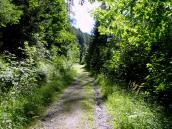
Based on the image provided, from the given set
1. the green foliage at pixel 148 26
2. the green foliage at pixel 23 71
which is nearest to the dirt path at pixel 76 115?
the green foliage at pixel 23 71

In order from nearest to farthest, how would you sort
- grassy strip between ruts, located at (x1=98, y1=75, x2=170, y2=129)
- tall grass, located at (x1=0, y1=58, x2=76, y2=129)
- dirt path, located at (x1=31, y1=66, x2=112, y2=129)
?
grassy strip between ruts, located at (x1=98, y1=75, x2=170, y2=129) → tall grass, located at (x1=0, y1=58, x2=76, y2=129) → dirt path, located at (x1=31, y1=66, x2=112, y2=129)

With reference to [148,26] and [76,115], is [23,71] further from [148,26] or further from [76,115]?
[148,26]

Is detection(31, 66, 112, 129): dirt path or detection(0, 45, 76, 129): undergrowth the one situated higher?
detection(0, 45, 76, 129): undergrowth

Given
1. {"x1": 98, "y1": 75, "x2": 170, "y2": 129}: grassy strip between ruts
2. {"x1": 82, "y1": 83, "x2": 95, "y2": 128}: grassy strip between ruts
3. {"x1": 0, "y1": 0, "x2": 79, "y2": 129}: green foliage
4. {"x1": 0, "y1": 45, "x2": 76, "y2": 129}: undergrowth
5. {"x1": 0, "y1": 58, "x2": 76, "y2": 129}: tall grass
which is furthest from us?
{"x1": 82, "y1": 83, "x2": 95, "y2": 128}: grassy strip between ruts

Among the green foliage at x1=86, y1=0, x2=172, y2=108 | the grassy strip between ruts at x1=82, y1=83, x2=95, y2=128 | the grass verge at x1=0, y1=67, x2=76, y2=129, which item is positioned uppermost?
the green foliage at x1=86, y1=0, x2=172, y2=108

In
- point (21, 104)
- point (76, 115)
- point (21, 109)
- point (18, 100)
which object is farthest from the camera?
point (76, 115)

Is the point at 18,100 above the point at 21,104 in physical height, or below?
above

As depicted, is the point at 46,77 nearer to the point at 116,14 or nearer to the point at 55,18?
the point at 116,14

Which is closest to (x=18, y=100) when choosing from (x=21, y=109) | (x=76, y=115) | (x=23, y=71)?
(x=21, y=109)

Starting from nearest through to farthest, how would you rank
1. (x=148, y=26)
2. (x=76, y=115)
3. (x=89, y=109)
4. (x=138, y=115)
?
(x=148, y=26) < (x=138, y=115) < (x=76, y=115) < (x=89, y=109)

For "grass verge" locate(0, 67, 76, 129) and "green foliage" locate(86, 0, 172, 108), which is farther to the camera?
"grass verge" locate(0, 67, 76, 129)

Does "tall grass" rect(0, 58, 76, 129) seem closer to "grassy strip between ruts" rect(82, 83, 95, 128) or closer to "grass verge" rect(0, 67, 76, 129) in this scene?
"grass verge" rect(0, 67, 76, 129)

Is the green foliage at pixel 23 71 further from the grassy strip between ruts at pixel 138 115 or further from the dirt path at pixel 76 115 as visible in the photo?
the grassy strip between ruts at pixel 138 115

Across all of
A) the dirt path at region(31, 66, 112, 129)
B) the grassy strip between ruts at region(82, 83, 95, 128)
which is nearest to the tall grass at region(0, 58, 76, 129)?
the dirt path at region(31, 66, 112, 129)
